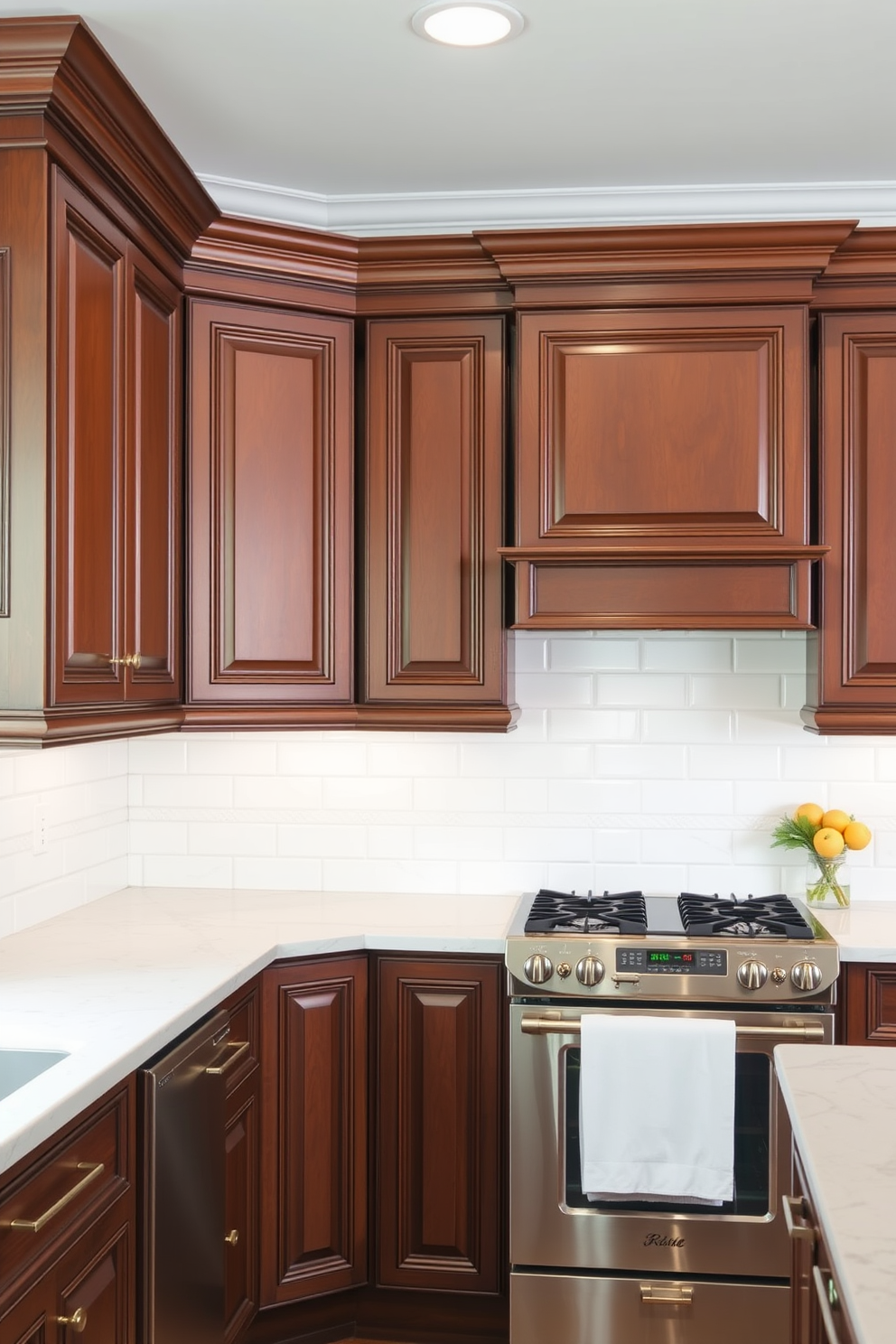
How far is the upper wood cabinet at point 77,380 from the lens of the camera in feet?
7.03

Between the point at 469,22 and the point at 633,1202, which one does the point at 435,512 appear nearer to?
the point at 469,22

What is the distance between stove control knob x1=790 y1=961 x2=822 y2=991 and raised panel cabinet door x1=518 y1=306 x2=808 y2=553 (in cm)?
97

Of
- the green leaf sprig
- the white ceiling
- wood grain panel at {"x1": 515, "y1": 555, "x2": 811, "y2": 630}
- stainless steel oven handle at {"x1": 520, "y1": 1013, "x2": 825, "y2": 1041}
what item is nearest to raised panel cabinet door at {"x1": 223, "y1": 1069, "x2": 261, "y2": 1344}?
stainless steel oven handle at {"x1": 520, "y1": 1013, "x2": 825, "y2": 1041}

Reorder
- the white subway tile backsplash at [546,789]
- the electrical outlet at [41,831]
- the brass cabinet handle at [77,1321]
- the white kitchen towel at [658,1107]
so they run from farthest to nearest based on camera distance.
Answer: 1. the white subway tile backsplash at [546,789]
2. the electrical outlet at [41,831]
3. the white kitchen towel at [658,1107]
4. the brass cabinet handle at [77,1321]

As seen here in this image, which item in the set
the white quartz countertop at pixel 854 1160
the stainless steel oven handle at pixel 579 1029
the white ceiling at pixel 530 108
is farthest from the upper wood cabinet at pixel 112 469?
the white quartz countertop at pixel 854 1160

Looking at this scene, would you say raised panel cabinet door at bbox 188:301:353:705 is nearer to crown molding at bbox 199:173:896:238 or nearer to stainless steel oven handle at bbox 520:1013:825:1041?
crown molding at bbox 199:173:896:238

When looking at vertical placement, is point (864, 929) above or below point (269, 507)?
below

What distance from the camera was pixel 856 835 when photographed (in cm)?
311

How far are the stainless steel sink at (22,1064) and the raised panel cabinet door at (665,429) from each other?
5.25 ft

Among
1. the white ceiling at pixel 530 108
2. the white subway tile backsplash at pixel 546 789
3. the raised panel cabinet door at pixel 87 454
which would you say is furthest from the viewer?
the white subway tile backsplash at pixel 546 789

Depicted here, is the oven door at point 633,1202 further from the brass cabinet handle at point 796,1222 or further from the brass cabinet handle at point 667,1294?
the brass cabinet handle at point 796,1222

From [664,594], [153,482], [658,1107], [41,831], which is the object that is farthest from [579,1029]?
[153,482]

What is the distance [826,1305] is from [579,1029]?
1241mm

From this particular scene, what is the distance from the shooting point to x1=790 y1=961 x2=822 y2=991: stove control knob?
269 cm
